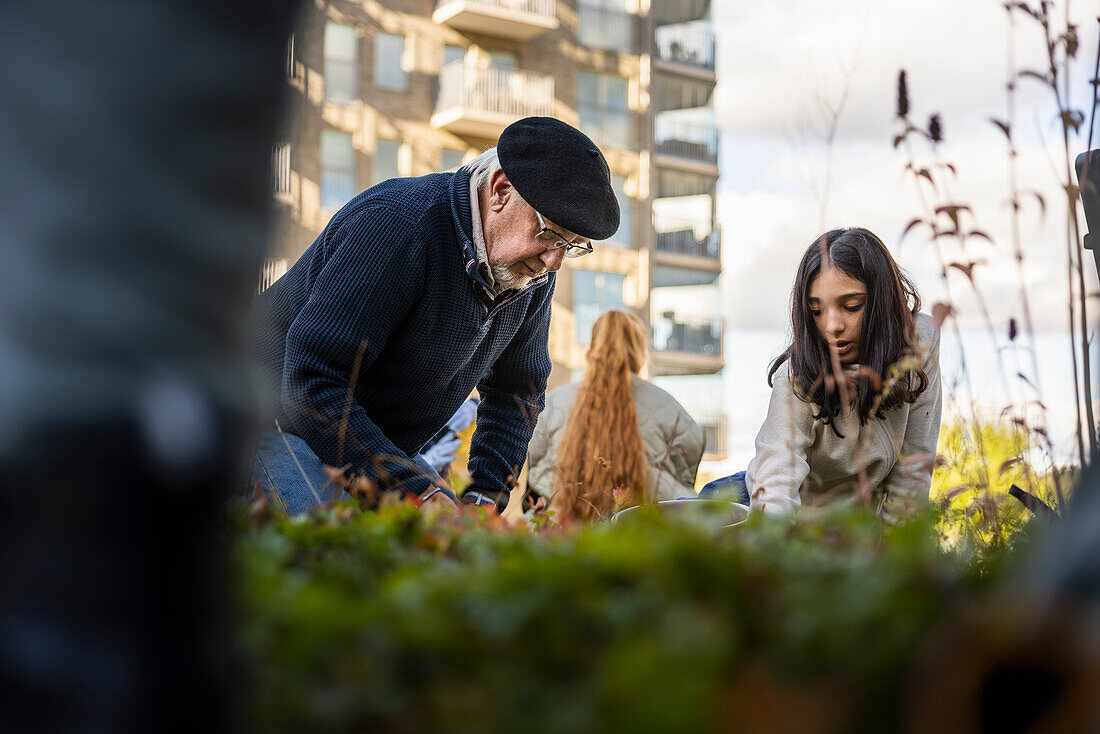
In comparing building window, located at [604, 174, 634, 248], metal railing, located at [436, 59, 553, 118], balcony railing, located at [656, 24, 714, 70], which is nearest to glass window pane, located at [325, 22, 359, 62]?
metal railing, located at [436, 59, 553, 118]

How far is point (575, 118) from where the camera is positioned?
2278 cm

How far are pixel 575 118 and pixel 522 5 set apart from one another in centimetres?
295

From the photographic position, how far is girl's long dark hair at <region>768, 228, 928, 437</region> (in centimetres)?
278

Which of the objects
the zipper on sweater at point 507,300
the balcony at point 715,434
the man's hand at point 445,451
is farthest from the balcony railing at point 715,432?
the zipper on sweater at point 507,300

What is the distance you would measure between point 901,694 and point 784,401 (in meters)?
2.18

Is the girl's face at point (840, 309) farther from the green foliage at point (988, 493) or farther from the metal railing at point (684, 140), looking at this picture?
the metal railing at point (684, 140)

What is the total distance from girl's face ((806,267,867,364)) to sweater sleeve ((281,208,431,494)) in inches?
47.5

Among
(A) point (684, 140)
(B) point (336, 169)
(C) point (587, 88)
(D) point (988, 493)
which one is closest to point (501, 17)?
(C) point (587, 88)

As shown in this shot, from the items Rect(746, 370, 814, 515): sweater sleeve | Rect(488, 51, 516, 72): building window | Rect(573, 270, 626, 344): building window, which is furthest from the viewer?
Rect(573, 270, 626, 344): building window

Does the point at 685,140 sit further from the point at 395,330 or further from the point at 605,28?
the point at 395,330

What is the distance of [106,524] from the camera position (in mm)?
660

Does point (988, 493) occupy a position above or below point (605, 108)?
below

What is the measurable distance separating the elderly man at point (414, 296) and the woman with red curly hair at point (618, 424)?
2.24 meters

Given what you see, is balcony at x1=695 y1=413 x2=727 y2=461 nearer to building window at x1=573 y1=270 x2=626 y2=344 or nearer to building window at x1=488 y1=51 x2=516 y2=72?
building window at x1=573 y1=270 x2=626 y2=344
